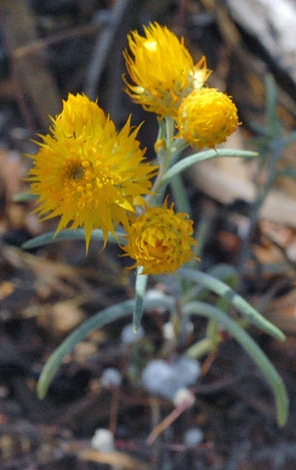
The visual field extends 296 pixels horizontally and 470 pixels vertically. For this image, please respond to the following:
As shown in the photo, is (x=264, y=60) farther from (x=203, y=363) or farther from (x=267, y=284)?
(x=203, y=363)

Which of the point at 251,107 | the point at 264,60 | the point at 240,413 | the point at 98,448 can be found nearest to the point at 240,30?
the point at 264,60

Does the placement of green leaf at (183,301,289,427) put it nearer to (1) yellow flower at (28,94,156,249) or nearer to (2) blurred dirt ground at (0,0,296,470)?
(2) blurred dirt ground at (0,0,296,470)

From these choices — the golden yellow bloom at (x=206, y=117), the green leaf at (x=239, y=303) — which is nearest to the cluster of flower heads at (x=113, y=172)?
the golden yellow bloom at (x=206, y=117)

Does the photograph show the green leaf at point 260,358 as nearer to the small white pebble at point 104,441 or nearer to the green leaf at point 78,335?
the green leaf at point 78,335

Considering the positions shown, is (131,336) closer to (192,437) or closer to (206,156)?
(192,437)

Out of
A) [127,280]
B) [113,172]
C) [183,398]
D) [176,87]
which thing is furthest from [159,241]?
[127,280]

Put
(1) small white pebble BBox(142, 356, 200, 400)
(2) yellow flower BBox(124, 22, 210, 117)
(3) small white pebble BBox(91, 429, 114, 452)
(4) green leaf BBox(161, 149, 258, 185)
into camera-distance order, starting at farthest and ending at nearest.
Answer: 1. (1) small white pebble BBox(142, 356, 200, 400)
2. (3) small white pebble BBox(91, 429, 114, 452)
3. (4) green leaf BBox(161, 149, 258, 185)
4. (2) yellow flower BBox(124, 22, 210, 117)

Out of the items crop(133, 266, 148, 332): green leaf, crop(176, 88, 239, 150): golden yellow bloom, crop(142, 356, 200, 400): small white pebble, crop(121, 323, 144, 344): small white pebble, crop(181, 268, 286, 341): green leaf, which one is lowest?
crop(142, 356, 200, 400): small white pebble

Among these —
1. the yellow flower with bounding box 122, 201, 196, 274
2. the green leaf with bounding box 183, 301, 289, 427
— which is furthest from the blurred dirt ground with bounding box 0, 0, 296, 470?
the yellow flower with bounding box 122, 201, 196, 274
